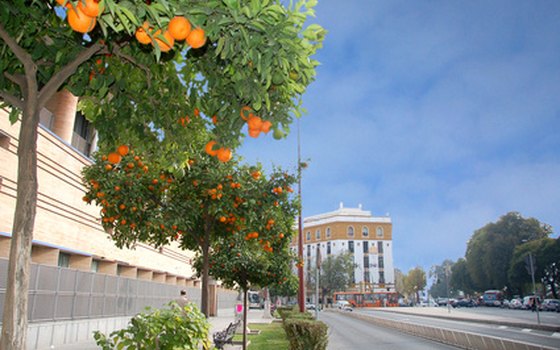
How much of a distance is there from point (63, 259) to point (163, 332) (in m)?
16.5

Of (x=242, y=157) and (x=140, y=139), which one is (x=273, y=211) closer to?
(x=242, y=157)

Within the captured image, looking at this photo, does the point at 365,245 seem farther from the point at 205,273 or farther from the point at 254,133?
the point at 254,133

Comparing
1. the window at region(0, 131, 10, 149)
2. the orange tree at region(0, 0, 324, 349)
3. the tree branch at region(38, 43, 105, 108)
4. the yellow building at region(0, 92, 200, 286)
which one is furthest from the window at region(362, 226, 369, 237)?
the tree branch at region(38, 43, 105, 108)

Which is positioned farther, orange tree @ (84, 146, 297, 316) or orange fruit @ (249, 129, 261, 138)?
orange tree @ (84, 146, 297, 316)

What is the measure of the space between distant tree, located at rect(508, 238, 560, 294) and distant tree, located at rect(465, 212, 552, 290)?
12.4ft

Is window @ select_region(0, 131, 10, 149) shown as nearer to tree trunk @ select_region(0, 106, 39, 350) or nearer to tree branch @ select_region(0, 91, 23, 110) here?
tree branch @ select_region(0, 91, 23, 110)

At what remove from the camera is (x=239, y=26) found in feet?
10.4

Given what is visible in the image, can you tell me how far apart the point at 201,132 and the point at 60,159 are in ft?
47.9


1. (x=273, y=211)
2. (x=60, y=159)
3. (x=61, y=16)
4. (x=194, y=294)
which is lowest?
(x=194, y=294)

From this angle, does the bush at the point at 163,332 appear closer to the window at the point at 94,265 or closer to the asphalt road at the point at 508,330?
the asphalt road at the point at 508,330

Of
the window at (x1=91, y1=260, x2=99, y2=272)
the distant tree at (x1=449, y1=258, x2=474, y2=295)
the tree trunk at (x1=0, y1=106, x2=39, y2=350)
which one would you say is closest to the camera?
the tree trunk at (x1=0, y1=106, x2=39, y2=350)

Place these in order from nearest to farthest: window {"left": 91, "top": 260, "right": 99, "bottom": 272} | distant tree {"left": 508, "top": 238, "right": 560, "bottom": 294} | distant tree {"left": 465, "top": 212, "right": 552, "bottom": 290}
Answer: window {"left": 91, "top": 260, "right": 99, "bottom": 272} < distant tree {"left": 508, "top": 238, "right": 560, "bottom": 294} < distant tree {"left": 465, "top": 212, "right": 552, "bottom": 290}

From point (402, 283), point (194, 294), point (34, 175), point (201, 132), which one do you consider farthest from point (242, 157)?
point (402, 283)

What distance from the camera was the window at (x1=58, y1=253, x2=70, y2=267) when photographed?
1827cm
